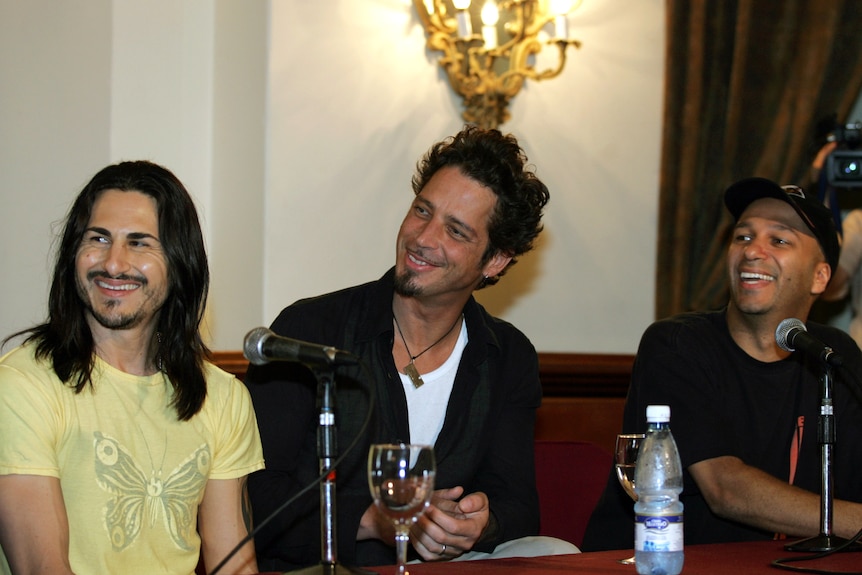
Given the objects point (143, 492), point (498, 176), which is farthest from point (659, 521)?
point (498, 176)

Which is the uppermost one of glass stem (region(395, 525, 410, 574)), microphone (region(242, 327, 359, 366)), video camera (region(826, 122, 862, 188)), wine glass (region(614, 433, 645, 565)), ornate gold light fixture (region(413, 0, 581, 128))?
ornate gold light fixture (region(413, 0, 581, 128))

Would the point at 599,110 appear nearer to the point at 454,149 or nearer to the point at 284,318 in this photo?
the point at 454,149

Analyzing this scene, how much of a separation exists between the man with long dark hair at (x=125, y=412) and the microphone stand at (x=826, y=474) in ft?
3.85

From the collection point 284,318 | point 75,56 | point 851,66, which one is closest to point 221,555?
point 284,318

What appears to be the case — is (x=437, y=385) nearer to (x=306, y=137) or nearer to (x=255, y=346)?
(x=255, y=346)

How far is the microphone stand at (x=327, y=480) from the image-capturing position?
1724 millimetres

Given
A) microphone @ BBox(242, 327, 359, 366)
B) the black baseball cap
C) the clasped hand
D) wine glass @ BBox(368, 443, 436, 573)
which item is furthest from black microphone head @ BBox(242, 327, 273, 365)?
the black baseball cap

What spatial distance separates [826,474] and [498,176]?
122cm

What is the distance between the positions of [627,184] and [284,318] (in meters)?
2.18

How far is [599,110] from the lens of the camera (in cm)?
430

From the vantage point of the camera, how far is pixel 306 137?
3734mm

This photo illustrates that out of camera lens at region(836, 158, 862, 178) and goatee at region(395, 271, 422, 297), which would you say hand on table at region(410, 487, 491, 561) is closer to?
goatee at region(395, 271, 422, 297)

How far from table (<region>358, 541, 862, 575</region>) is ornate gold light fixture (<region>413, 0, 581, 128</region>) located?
2226mm

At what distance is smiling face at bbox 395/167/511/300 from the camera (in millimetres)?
2740
